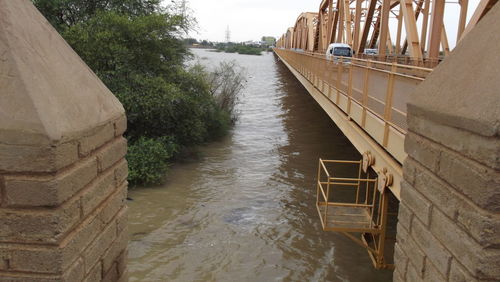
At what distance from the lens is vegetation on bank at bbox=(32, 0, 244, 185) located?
1446cm

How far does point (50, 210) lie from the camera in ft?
7.91

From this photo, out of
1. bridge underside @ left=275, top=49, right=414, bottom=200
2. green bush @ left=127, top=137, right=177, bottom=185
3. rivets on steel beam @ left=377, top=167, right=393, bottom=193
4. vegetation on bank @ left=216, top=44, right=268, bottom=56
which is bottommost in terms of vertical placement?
green bush @ left=127, top=137, right=177, bottom=185

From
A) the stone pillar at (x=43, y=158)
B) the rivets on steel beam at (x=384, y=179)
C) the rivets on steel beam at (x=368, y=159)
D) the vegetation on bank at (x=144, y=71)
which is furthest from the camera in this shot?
the vegetation on bank at (x=144, y=71)

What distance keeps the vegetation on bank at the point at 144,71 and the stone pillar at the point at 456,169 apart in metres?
10.7

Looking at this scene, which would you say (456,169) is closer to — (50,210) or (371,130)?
(50,210)

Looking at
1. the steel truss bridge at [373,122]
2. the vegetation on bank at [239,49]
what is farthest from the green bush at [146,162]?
the vegetation on bank at [239,49]

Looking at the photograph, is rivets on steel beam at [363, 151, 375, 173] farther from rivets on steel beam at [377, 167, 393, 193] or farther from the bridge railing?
rivets on steel beam at [377, 167, 393, 193]

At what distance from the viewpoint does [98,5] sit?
17.7 metres

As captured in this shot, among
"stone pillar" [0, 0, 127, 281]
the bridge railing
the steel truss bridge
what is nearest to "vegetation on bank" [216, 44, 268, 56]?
the steel truss bridge

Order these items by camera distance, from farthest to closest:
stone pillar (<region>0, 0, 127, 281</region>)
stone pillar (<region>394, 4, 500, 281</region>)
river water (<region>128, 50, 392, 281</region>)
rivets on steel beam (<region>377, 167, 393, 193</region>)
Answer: river water (<region>128, 50, 392, 281</region>), rivets on steel beam (<region>377, 167, 393, 193</region>), stone pillar (<region>394, 4, 500, 281</region>), stone pillar (<region>0, 0, 127, 281</region>)

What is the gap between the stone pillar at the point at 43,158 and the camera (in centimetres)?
231

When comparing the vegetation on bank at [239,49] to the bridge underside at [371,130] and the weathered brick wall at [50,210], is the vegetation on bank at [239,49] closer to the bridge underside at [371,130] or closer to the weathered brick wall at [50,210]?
the bridge underside at [371,130]

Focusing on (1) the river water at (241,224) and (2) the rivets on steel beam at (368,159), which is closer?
(2) the rivets on steel beam at (368,159)

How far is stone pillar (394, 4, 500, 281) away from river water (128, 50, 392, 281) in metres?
5.21
